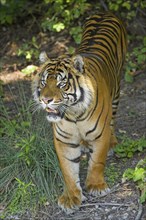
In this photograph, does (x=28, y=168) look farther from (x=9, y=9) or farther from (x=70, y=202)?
(x=9, y=9)

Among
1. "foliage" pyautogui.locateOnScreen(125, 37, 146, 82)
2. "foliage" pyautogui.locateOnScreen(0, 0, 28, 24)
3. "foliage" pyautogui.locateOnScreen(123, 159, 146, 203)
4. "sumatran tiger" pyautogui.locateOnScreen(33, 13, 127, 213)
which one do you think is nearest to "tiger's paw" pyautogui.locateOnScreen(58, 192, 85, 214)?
"sumatran tiger" pyautogui.locateOnScreen(33, 13, 127, 213)

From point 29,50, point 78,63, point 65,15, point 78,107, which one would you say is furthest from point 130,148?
point 29,50

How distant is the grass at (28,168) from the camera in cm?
510

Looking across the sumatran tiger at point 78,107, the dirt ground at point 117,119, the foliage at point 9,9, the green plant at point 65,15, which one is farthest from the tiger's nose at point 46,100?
the foliage at point 9,9

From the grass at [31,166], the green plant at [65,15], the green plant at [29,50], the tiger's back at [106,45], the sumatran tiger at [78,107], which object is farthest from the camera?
the green plant at [29,50]

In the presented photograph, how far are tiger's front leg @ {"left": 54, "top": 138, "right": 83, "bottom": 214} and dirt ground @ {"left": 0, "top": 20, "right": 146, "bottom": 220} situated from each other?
0.08 meters

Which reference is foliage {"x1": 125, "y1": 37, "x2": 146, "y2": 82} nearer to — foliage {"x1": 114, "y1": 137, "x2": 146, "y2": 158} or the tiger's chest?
foliage {"x1": 114, "y1": 137, "x2": 146, "y2": 158}

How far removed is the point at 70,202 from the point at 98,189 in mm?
285

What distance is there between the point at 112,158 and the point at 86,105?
124cm

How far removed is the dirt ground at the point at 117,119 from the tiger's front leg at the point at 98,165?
8cm

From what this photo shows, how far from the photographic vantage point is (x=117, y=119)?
679cm

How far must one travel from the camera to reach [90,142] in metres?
4.96

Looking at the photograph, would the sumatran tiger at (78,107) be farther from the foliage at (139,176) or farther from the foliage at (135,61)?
the foliage at (135,61)

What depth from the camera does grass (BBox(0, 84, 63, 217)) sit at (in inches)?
201
